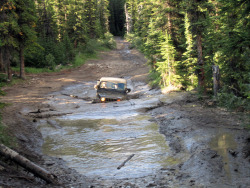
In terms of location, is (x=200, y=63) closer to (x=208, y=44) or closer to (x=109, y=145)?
(x=208, y=44)

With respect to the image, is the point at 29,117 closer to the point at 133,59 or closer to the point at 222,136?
the point at 222,136

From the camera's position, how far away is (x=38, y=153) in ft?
26.8

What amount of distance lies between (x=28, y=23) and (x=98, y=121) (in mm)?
19869

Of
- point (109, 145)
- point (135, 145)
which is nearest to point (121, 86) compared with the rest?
point (109, 145)

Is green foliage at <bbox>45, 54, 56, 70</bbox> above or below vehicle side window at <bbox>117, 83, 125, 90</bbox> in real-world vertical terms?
above

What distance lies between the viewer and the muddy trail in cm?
578

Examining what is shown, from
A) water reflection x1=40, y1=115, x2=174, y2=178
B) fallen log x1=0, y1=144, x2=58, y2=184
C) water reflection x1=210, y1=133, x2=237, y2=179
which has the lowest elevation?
water reflection x1=40, y1=115, x2=174, y2=178

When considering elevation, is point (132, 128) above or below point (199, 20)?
below

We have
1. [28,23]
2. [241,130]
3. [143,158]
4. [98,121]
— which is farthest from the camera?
[28,23]

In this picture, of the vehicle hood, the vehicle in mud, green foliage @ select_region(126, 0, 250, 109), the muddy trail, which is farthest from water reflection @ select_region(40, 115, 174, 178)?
the vehicle in mud

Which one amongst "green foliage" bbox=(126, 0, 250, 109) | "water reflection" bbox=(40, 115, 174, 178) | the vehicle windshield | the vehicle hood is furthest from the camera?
the vehicle windshield

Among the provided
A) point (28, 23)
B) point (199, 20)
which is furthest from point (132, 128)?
point (28, 23)

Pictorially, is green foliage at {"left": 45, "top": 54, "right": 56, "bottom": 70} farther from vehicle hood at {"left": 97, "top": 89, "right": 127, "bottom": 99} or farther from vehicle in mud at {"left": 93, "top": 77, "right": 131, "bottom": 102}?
vehicle hood at {"left": 97, "top": 89, "right": 127, "bottom": 99}

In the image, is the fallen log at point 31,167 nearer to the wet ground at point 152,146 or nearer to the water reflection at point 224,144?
the wet ground at point 152,146
